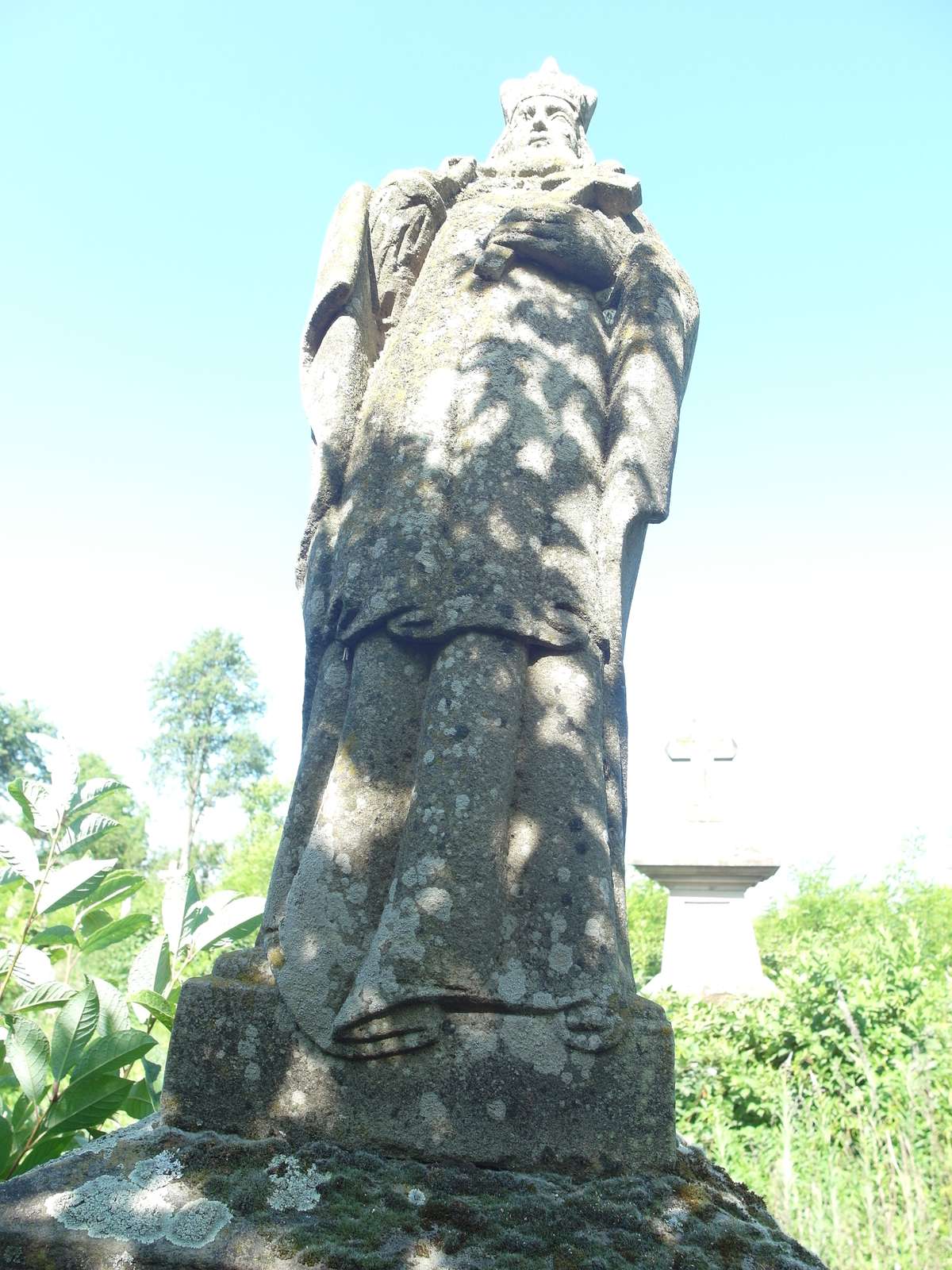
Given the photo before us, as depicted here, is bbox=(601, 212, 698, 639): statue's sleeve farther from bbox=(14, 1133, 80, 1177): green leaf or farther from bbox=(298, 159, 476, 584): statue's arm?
bbox=(14, 1133, 80, 1177): green leaf

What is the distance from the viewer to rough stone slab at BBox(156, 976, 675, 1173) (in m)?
2.52

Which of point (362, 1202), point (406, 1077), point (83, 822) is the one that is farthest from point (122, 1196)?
point (83, 822)

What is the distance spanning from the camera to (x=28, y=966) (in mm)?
3322

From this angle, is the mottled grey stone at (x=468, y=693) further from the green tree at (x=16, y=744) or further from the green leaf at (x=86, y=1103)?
the green tree at (x=16, y=744)

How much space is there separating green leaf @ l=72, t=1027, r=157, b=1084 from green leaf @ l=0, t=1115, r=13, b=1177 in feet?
0.76

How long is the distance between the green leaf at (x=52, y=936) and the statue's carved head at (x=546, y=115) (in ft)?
12.8

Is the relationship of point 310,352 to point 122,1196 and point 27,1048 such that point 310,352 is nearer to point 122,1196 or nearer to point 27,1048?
point 27,1048

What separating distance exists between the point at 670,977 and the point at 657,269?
7.01m

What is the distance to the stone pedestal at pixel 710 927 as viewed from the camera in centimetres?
902

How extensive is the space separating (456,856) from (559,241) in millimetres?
2412

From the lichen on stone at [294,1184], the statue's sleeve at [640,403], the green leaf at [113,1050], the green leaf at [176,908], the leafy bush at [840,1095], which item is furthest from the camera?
the leafy bush at [840,1095]

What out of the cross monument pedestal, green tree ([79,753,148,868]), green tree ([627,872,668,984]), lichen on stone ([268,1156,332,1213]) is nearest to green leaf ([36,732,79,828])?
lichen on stone ([268,1156,332,1213])

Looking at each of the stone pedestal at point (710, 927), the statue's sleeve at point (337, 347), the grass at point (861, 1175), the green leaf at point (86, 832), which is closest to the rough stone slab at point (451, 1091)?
the green leaf at point (86, 832)

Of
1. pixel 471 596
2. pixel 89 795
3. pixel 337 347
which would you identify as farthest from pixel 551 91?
pixel 89 795
